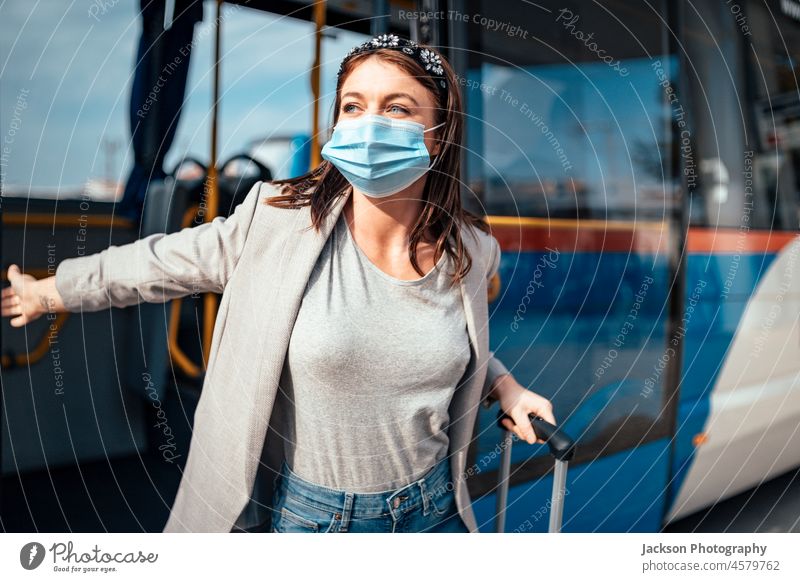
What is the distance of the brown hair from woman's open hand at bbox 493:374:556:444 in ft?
1.15

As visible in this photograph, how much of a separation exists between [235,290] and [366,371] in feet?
1.15

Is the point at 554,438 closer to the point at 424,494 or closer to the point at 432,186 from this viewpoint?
the point at 424,494

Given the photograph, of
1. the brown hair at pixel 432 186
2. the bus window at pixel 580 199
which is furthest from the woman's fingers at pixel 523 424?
the bus window at pixel 580 199

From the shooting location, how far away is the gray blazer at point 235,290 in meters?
1.49

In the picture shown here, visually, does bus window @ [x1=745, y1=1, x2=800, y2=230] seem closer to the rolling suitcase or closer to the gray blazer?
the rolling suitcase

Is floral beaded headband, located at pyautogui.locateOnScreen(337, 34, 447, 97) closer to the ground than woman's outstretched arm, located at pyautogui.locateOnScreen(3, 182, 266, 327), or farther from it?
farther from it

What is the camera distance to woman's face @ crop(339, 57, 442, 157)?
4.94 ft

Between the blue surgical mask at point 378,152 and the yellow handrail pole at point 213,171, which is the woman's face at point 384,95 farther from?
the yellow handrail pole at point 213,171

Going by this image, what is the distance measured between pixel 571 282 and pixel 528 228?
30 cm

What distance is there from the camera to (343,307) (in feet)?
4.91

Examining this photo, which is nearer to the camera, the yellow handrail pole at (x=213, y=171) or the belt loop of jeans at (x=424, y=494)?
the belt loop of jeans at (x=424, y=494)

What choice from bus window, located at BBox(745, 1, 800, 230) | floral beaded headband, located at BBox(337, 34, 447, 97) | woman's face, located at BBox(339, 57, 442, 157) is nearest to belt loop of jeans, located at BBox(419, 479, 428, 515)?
woman's face, located at BBox(339, 57, 442, 157)
